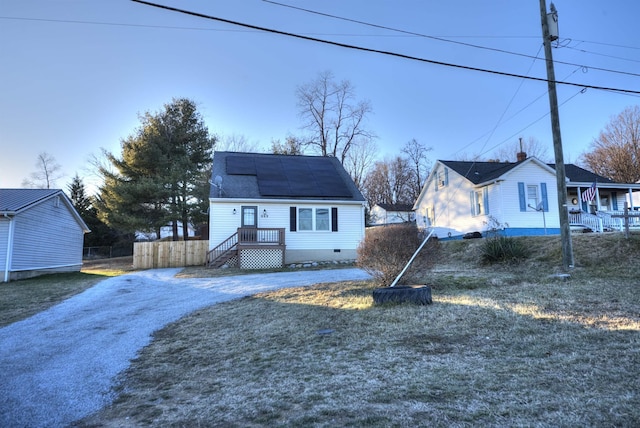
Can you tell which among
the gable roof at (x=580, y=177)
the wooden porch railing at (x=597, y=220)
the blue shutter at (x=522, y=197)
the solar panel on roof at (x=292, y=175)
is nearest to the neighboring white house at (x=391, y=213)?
→ the gable roof at (x=580, y=177)

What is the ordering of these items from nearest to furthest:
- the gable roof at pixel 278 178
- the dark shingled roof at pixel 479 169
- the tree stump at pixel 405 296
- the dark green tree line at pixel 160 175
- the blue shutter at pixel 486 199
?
the tree stump at pixel 405 296
the gable roof at pixel 278 178
the dark shingled roof at pixel 479 169
the blue shutter at pixel 486 199
the dark green tree line at pixel 160 175

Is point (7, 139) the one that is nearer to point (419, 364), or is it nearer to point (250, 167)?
point (250, 167)

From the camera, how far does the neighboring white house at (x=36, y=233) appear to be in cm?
1521

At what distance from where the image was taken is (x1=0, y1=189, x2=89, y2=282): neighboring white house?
15.2 m

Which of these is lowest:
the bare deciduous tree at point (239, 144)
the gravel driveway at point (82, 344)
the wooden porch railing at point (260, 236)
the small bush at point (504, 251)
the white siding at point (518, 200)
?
the gravel driveway at point (82, 344)

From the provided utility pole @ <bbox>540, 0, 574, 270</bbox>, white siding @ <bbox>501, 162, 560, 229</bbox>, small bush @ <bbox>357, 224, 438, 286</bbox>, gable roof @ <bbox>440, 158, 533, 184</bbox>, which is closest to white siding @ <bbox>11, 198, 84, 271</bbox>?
small bush @ <bbox>357, 224, 438, 286</bbox>

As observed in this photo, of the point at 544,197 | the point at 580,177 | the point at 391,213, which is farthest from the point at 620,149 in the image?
the point at 391,213

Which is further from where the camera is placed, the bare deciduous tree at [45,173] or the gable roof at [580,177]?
the bare deciduous tree at [45,173]

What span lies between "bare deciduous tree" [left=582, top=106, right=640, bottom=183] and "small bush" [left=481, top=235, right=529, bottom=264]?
97.1 feet

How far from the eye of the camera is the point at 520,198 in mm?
20547

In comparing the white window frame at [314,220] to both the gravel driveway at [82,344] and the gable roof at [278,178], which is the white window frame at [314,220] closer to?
the gable roof at [278,178]

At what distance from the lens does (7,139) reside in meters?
14.9

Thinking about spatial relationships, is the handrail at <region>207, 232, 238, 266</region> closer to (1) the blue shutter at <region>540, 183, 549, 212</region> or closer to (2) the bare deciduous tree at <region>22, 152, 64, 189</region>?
(1) the blue shutter at <region>540, 183, 549, 212</region>

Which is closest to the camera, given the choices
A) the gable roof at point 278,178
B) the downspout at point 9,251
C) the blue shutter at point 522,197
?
the downspout at point 9,251
